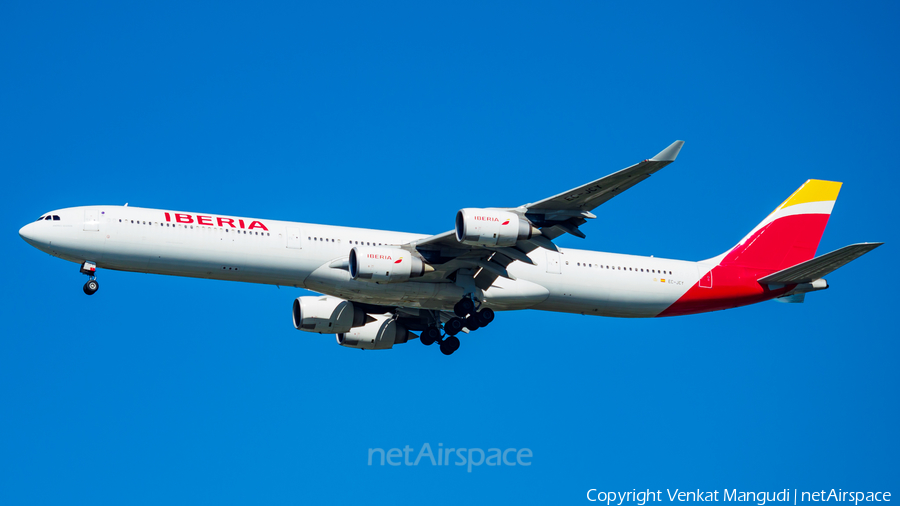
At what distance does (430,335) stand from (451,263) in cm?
560

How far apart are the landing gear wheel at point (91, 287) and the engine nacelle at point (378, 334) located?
11.0m

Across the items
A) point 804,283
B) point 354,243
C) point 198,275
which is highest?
point 804,283

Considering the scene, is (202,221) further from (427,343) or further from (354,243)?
(427,343)

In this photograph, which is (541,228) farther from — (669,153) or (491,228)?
(669,153)

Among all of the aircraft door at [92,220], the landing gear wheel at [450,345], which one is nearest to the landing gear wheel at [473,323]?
the landing gear wheel at [450,345]

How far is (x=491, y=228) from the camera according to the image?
31266 mm

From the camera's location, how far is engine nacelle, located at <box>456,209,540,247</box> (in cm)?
3123

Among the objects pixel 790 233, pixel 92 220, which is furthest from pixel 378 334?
pixel 790 233

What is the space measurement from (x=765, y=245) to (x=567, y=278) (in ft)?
32.2

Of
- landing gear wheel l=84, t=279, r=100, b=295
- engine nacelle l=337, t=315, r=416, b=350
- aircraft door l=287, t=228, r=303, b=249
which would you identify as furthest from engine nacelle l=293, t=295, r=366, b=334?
landing gear wheel l=84, t=279, r=100, b=295

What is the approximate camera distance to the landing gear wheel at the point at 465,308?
35.6 m

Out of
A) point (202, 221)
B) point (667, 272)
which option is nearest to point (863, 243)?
point (667, 272)

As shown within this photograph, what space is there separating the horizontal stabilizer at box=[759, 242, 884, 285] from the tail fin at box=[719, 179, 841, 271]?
57.4 inches

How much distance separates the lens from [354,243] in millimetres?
34969
